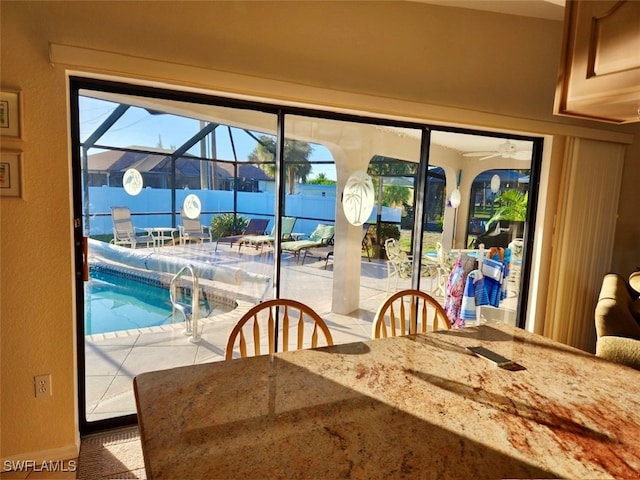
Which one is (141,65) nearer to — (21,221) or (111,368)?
(21,221)

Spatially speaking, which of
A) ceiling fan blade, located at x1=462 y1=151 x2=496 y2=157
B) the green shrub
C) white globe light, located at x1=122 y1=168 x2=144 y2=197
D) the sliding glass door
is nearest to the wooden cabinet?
the sliding glass door

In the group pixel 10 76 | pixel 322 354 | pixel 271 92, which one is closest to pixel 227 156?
pixel 271 92

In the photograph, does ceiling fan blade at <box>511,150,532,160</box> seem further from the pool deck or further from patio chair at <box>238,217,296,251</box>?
patio chair at <box>238,217,296,251</box>

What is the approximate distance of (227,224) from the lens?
2.71 meters

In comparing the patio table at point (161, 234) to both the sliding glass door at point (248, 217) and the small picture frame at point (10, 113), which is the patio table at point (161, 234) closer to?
the sliding glass door at point (248, 217)

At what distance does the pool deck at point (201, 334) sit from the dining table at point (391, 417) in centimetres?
147

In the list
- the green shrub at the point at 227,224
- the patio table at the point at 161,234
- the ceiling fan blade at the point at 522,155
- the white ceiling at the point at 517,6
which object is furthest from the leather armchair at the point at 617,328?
the patio table at the point at 161,234

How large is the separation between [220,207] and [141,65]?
0.97 meters

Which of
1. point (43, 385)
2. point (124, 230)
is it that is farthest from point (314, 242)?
point (43, 385)

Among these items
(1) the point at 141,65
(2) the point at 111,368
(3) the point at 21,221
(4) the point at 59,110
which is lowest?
(2) the point at 111,368

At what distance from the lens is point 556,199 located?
3395mm

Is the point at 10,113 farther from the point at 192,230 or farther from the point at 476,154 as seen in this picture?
the point at 476,154

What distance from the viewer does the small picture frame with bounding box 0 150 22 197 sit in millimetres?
1845

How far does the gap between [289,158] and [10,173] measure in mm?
1567
